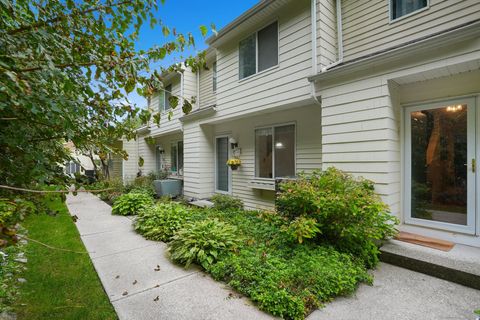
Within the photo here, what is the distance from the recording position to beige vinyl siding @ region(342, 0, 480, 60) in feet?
13.0

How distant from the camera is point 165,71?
193cm

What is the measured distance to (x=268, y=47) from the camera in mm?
5973

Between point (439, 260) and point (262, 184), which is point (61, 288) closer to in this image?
point (262, 184)

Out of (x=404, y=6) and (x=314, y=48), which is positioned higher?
(x=404, y=6)

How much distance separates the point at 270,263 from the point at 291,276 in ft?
1.19

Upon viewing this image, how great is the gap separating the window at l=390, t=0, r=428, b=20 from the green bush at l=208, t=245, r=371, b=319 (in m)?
4.54

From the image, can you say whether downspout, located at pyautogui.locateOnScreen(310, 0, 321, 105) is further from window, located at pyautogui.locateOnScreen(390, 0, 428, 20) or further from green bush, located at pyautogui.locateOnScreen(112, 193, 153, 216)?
green bush, located at pyautogui.locateOnScreen(112, 193, 153, 216)

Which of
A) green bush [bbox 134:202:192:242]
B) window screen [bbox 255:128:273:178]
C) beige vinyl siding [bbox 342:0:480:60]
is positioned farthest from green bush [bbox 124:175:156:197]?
beige vinyl siding [bbox 342:0:480:60]

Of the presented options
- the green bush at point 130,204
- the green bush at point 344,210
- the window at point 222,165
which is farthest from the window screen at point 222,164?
the green bush at point 344,210

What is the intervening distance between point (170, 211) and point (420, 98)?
5.37 m

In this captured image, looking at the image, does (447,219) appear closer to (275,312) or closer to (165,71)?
(275,312)

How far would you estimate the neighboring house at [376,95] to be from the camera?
3666 millimetres

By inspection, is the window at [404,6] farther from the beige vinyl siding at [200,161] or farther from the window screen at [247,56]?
the beige vinyl siding at [200,161]

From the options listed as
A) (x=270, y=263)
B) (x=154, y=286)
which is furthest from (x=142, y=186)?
(x=270, y=263)
